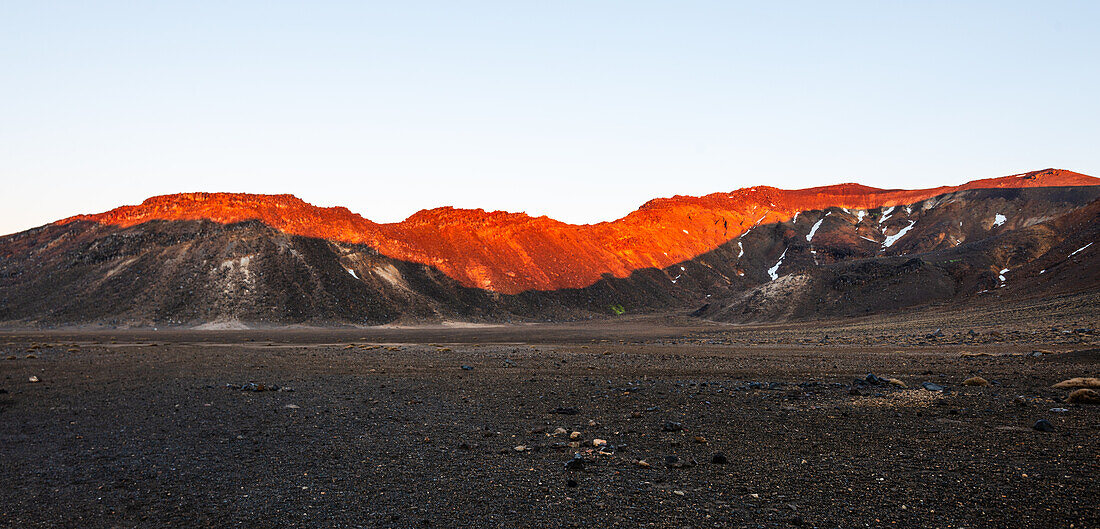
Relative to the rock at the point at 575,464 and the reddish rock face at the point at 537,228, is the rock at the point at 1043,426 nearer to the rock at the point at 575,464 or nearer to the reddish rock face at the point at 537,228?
the rock at the point at 575,464

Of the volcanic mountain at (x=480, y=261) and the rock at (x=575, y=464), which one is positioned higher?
the volcanic mountain at (x=480, y=261)

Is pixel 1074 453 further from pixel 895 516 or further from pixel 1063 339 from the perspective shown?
pixel 1063 339

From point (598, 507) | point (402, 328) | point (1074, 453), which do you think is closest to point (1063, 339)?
point (1074, 453)

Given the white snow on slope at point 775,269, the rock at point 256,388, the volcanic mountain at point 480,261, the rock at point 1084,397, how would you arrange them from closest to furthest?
the rock at point 1084,397
the rock at point 256,388
the volcanic mountain at point 480,261
the white snow on slope at point 775,269

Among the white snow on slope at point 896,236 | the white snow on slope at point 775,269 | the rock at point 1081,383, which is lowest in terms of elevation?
the rock at point 1081,383

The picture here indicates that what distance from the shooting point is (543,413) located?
46.8ft

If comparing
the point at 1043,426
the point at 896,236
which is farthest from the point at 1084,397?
the point at 896,236

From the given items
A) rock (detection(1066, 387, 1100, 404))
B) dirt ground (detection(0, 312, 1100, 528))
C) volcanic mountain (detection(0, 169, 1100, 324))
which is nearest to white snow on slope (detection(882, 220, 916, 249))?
volcanic mountain (detection(0, 169, 1100, 324))

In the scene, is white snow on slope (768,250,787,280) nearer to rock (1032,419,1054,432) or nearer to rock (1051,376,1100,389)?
rock (1051,376,1100,389)

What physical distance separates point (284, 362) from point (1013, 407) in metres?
27.6

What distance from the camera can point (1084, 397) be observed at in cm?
1321

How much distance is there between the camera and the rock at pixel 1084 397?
13.1 meters

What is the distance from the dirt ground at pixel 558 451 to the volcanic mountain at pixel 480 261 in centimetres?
5428

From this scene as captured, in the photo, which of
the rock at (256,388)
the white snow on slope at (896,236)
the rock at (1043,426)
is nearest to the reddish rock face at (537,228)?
the white snow on slope at (896,236)
